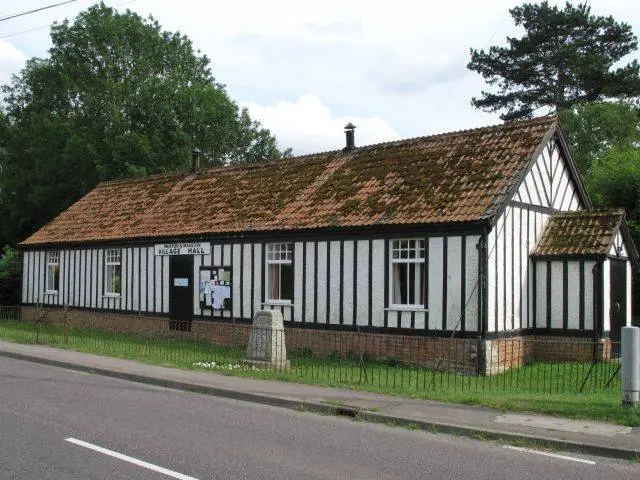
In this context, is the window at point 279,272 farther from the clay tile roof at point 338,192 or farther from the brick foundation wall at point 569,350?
the brick foundation wall at point 569,350

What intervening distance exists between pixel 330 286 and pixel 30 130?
97.2 feet

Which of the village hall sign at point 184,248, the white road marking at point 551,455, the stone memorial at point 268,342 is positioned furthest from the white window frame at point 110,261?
the white road marking at point 551,455

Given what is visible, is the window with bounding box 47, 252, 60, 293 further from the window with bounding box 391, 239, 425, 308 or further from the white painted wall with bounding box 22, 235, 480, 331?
the window with bounding box 391, 239, 425, 308

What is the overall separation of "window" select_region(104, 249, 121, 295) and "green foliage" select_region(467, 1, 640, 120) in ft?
88.5

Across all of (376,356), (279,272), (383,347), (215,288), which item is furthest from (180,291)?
(383,347)

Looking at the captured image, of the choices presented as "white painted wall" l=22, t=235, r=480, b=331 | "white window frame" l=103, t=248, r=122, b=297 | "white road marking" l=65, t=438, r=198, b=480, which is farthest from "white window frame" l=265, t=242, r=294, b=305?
"white road marking" l=65, t=438, r=198, b=480

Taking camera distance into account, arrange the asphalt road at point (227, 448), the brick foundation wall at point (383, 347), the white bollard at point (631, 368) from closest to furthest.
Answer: the asphalt road at point (227, 448) → the white bollard at point (631, 368) → the brick foundation wall at point (383, 347)

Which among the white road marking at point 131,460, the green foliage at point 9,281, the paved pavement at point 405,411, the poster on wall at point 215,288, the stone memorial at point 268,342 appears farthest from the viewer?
the green foliage at point 9,281

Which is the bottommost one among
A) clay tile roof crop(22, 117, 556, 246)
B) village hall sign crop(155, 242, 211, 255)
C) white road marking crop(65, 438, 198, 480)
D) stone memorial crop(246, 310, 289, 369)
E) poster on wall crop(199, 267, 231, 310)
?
white road marking crop(65, 438, 198, 480)

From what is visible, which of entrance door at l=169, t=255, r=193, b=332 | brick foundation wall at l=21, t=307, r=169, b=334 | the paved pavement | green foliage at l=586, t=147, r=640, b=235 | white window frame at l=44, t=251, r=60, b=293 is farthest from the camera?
white window frame at l=44, t=251, r=60, b=293

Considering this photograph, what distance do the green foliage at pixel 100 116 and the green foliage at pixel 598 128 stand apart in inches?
761

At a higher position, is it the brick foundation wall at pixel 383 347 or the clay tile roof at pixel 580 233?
the clay tile roof at pixel 580 233

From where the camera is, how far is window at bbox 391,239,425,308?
669 inches

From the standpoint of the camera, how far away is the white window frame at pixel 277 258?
19.5 m
